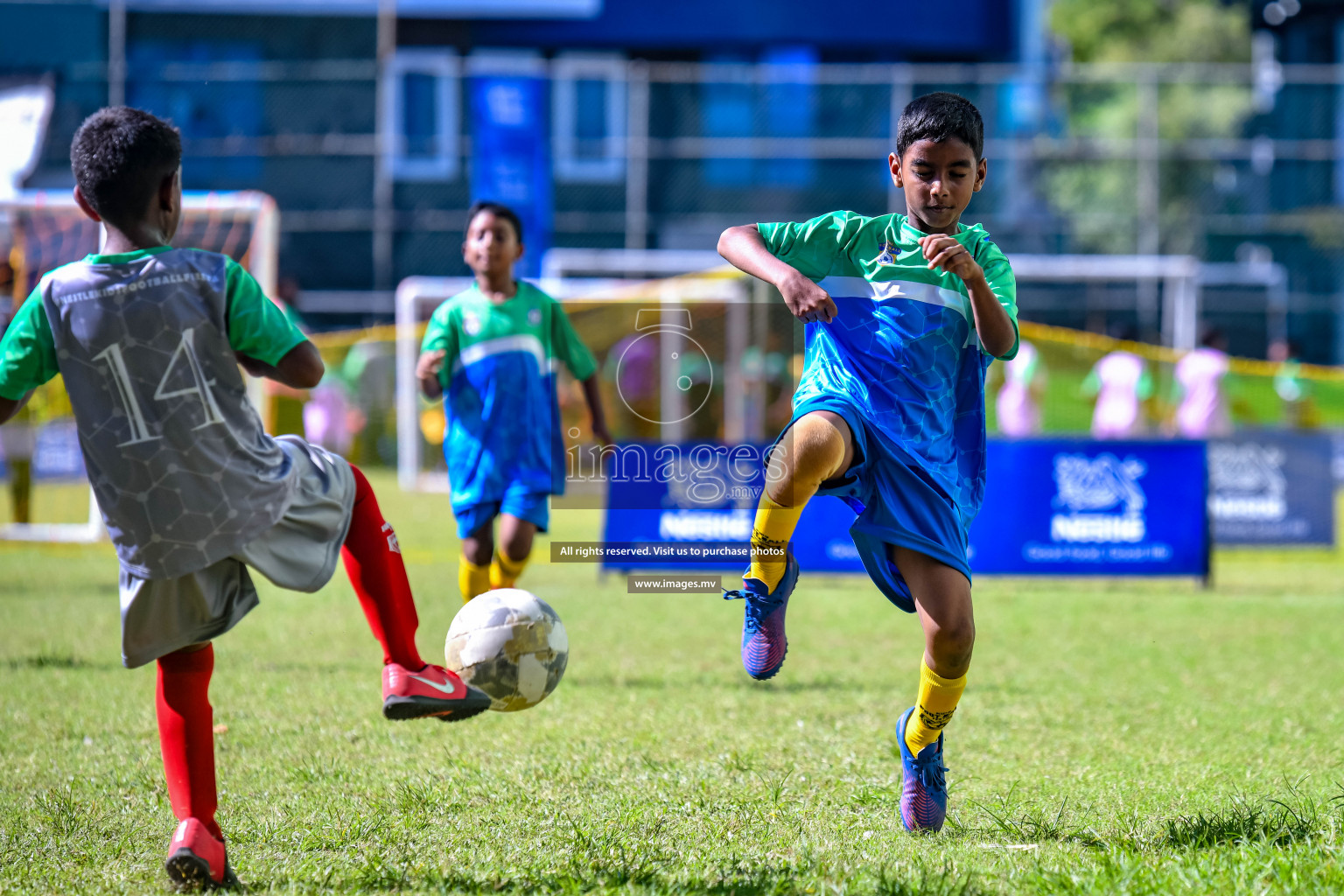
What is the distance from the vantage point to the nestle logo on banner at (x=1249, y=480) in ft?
37.7

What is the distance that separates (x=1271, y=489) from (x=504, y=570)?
7.86m

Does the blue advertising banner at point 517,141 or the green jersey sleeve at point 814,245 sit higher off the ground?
the blue advertising banner at point 517,141

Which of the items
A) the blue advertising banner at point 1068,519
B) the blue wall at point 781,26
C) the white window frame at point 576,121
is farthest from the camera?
the blue wall at point 781,26

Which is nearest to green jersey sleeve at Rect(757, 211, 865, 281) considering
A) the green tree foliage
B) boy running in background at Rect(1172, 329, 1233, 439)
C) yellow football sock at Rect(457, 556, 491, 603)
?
yellow football sock at Rect(457, 556, 491, 603)

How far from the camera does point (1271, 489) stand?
37.8 ft

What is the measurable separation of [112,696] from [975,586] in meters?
6.23

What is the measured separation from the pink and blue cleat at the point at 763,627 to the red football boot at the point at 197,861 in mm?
1431

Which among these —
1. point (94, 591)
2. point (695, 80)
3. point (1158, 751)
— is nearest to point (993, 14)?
point (695, 80)

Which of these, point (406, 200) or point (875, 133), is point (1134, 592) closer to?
point (875, 133)

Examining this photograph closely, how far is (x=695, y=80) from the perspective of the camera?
62.1 feet

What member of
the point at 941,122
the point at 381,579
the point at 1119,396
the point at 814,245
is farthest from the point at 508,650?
the point at 1119,396

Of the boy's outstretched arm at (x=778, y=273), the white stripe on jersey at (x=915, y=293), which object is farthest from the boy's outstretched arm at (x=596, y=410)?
the white stripe on jersey at (x=915, y=293)

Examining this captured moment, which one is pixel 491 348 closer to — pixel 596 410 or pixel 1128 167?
pixel 596 410

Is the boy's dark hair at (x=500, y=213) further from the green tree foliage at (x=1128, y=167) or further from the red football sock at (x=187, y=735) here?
the green tree foliage at (x=1128, y=167)
